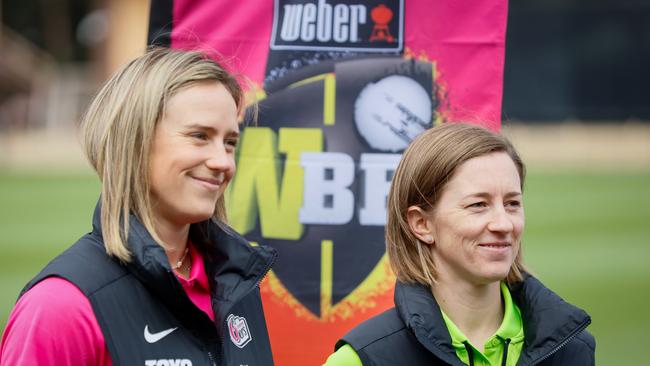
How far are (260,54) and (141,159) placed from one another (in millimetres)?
1071

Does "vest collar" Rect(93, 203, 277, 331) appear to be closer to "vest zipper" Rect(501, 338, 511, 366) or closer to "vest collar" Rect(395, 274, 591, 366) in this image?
"vest collar" Rect(395, 274, 591, 366)

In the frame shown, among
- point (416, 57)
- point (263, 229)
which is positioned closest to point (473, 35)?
point (416, 57)

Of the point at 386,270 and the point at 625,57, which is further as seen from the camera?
the point at 625,57

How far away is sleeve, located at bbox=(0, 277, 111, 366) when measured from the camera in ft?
7.04

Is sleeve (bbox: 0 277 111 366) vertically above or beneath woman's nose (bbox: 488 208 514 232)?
beneath

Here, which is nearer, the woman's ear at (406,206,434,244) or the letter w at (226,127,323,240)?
the woman's ear at (406,206,434,244)

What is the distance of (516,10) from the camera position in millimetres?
24766

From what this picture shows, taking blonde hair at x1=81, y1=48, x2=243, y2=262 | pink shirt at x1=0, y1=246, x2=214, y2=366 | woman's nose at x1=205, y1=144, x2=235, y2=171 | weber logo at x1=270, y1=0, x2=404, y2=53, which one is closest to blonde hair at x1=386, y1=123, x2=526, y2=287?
woman's nose at x1=205, y1=144, x2=235, y2=171

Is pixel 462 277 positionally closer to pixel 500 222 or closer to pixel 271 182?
pixel 500 222

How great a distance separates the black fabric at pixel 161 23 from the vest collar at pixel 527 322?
49.7 inches

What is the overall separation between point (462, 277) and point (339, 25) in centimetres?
111

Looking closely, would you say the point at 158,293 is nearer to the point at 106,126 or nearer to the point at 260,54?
the point at 106,126

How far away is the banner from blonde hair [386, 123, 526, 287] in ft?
2.10

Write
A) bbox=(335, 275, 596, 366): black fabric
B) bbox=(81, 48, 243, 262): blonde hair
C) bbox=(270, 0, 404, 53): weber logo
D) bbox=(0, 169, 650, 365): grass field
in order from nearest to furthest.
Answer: bbox=(81, 48, 243, 262): blonde hair, bbox=(335, 275, 596, 366): black fabric, bbox=(270, 0, 404, 53): weber logo, bbox=(0, 169, 650, 365): grass field
